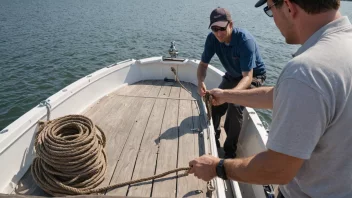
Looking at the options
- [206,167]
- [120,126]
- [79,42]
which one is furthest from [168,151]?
[79,42]

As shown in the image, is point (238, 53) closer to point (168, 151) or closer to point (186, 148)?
point (186, 148)

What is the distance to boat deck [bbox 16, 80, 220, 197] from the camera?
2.67 meters

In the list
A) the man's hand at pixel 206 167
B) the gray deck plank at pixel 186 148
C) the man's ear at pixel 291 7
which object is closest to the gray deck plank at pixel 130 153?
the gray deck plank at pixel 186 148

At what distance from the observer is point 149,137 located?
11.4 feet

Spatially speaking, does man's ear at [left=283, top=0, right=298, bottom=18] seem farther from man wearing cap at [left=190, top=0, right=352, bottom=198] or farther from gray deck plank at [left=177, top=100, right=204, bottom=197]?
gray deck plank at [left=177, top=100, right=204, bottom=197]

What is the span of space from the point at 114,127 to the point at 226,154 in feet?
5.16

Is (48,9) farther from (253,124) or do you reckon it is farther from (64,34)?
(253,124)

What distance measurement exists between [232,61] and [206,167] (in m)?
2.33

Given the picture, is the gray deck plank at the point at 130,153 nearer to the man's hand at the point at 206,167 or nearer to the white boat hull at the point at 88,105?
the white boat hull at the point at 88,105

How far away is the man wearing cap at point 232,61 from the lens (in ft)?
11.2

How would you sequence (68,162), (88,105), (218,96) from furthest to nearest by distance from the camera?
(88,105) → (218,96) → (68,162)

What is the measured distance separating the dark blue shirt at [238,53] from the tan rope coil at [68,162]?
1.72 m

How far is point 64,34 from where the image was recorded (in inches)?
579

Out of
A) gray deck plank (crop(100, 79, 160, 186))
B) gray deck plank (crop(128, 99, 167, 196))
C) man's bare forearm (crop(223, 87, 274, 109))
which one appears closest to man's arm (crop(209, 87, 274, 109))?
man's bare forearm (crop(223, 87, 274, 109))
